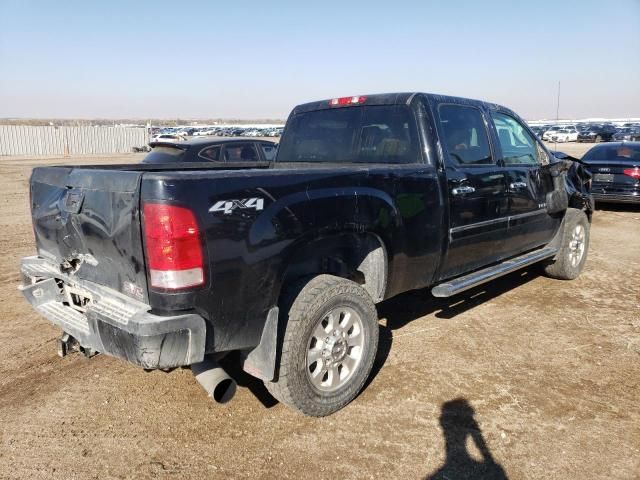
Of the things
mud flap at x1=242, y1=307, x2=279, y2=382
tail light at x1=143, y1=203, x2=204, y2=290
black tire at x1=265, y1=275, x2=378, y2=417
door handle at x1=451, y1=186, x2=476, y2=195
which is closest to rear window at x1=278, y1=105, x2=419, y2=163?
door handle at x1=451, y1=186, x2=476, y2=195

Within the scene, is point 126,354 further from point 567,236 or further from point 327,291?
point 567,236

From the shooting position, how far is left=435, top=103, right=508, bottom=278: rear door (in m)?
4.07

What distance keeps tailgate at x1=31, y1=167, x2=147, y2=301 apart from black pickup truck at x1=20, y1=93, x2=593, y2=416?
0.04 feet

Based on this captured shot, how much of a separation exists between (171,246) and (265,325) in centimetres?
73

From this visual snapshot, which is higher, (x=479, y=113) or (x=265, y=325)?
(x=479, y=113)

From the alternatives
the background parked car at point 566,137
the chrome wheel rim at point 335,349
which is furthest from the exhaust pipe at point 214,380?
the background parked car at point 566,137

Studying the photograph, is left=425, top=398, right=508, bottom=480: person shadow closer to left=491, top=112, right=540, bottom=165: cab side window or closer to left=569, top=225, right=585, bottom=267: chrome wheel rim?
left=491, top=112, right=540, bottom=165: cab side window

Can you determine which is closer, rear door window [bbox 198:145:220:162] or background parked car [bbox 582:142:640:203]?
rear door window [bbox 198:145:220:162]

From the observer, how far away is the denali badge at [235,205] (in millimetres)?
2523

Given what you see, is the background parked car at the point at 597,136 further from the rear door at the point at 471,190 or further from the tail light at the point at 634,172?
the rear door at the point at 471,190

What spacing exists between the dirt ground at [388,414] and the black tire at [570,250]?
1.19 m

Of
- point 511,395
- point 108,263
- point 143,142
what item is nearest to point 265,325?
point 108,263

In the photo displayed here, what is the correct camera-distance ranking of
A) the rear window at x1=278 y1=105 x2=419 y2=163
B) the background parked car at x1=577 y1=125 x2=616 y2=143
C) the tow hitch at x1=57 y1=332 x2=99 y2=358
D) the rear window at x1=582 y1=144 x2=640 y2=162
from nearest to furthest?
the tow hitch at x1=57 y1=332 x2=99 y2=358, the rear window at x1=278 y1=105 x2=419 y2=163, the rear window at x1=582 y1=144 x2=640 y2=162, the background parked car at x1=577 y1=125 x2=616 y2=143

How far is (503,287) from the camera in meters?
6.10
